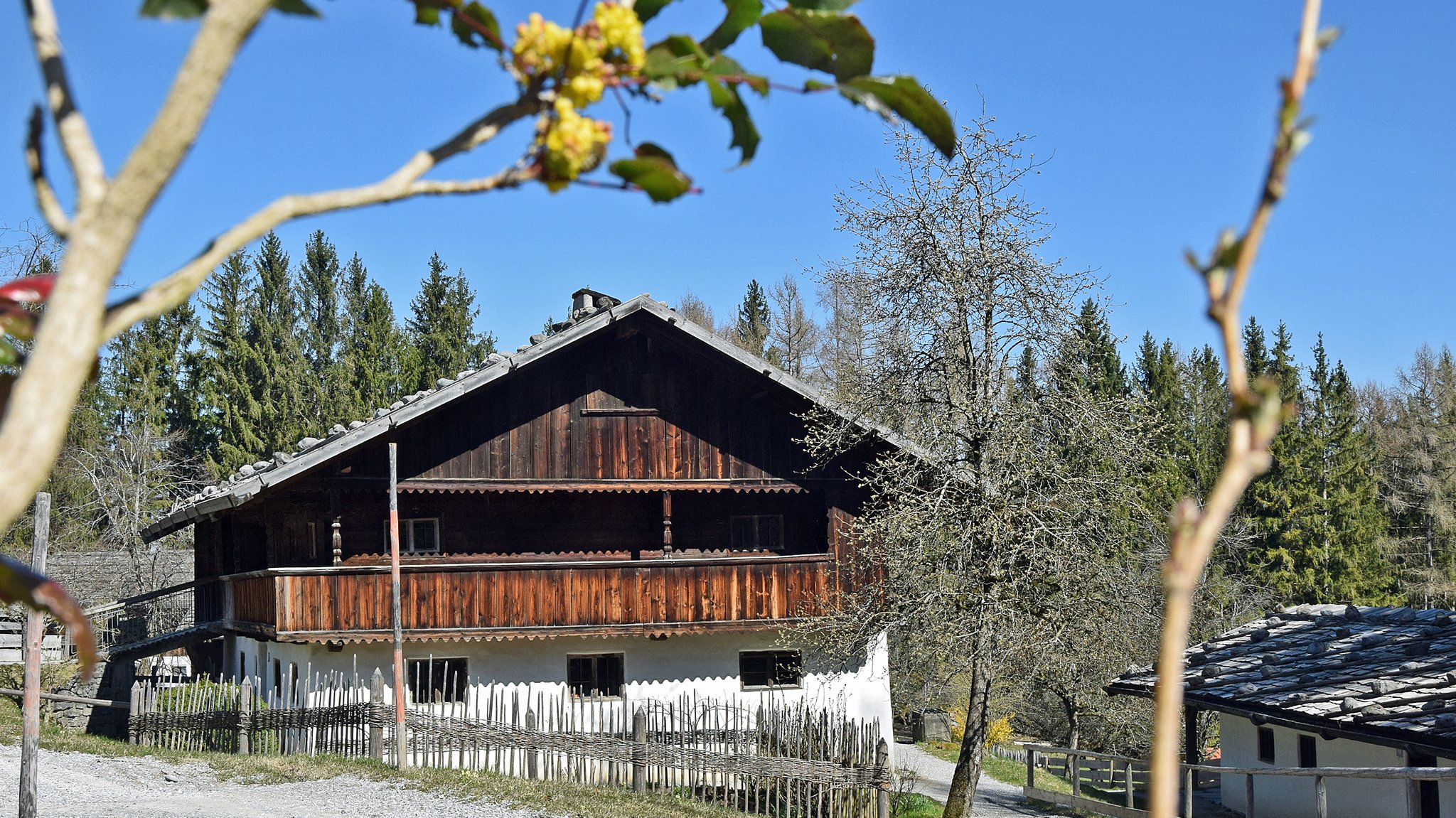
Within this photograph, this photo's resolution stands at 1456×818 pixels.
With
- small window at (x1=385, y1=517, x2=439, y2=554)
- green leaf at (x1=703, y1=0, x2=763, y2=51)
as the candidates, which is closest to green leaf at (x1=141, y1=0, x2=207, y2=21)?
green leaf at (x1=703, y1=0, x2=763, y2=51)

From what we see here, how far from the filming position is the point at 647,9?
1934mm

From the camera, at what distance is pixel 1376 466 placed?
59.7m

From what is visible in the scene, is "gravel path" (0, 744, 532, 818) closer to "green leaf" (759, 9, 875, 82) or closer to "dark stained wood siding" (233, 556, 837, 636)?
"dark stained wood siding" (233, 556, 837, 636)

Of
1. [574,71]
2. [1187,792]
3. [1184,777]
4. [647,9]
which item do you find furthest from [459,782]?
[574,71]

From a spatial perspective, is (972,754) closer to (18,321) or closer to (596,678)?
(596,678)

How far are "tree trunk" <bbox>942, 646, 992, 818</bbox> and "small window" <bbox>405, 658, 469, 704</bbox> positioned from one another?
8.66 m

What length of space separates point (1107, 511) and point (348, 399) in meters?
44.4

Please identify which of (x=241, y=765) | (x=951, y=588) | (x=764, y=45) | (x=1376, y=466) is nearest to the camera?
(x=764, y=45)

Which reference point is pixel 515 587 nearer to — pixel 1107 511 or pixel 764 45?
pixel 1107 511

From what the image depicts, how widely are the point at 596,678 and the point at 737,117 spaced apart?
2202 cm

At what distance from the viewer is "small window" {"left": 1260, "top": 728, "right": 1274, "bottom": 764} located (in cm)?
2180

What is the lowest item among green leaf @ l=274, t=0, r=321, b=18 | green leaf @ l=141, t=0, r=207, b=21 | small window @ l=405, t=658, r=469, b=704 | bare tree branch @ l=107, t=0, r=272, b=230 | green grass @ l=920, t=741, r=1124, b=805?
green grass @ l=920, t=741, r=1124, b=805

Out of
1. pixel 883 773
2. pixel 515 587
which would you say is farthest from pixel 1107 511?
pixel 515 587

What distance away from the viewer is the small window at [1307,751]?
20359mm
